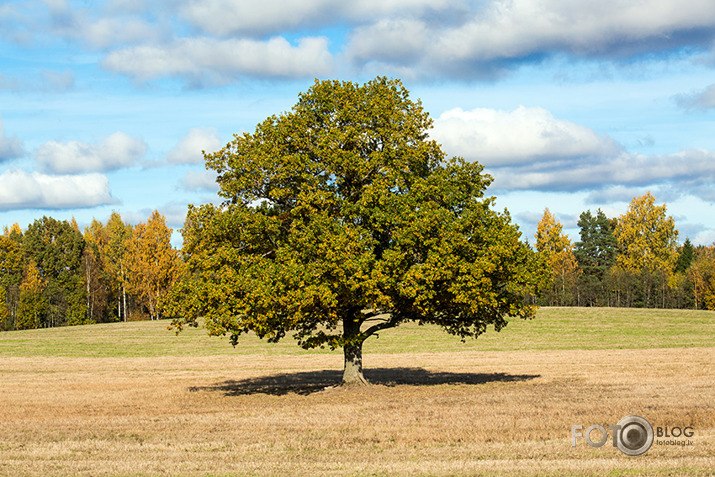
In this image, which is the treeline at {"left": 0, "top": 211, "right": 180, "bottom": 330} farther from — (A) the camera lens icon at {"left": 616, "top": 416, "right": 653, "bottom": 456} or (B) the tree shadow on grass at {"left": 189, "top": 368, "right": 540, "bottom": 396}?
(A) the camera lens icon at {"left": 616, "top": 416, "right": 653, "bottom": 456}

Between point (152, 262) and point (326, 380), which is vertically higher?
point (152, 262)

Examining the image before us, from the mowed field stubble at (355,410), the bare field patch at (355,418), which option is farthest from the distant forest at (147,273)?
the bare field patch at (355,418)

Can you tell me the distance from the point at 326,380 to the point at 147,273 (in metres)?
65.7

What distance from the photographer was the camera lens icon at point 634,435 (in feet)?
55.0

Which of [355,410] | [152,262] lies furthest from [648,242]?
[355,410]

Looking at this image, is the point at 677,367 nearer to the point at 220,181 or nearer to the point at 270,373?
the point at 270,373

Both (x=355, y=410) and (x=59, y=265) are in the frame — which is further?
(x=59, y=265)

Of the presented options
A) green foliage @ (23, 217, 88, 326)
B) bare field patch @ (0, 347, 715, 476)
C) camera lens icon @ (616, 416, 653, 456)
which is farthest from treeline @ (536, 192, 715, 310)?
camera lens icon @ (616, 416, 653, 456)

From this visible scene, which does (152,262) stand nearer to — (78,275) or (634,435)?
(78,275)

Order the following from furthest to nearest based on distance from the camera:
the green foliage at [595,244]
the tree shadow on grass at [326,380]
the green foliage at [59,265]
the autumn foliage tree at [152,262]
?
the green foliage at [595,244] → the green foliage at [59,265] → the autumn foliage tree at [152,262] → the tree shadow on grass at [326,380]

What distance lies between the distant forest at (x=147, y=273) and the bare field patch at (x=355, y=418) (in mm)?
55963

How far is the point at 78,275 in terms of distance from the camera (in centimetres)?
10956

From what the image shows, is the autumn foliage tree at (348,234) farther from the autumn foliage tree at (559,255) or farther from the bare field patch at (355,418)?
the autumn foliage tree at (559,255)

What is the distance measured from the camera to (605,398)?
26.5 m
